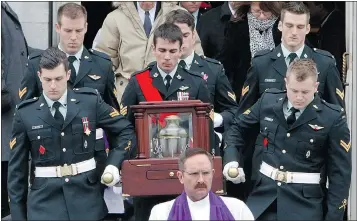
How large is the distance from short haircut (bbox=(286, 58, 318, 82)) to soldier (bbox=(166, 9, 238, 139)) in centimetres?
100

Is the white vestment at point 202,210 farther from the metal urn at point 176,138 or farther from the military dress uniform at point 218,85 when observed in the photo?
Result: the military dress uniform at point 218,85

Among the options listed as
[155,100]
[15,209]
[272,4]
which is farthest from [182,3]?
[15,209]

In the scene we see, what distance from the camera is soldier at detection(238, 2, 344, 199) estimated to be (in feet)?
34.7

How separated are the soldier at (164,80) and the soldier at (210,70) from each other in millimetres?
250

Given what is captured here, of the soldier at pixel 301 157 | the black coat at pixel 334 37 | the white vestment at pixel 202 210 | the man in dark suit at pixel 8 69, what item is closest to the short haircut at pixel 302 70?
the soldier at pixel 301 157

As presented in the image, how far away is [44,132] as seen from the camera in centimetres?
1000

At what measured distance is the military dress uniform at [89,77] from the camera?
418 inches

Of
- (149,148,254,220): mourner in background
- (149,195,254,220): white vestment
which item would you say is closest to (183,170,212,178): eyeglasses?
(149,148,254,220): mourner in background

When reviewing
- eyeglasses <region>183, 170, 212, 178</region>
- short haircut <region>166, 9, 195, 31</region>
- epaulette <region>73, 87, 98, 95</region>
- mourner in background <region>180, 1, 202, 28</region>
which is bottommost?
eyeglasses <region>183, 170, 212, 178</region>

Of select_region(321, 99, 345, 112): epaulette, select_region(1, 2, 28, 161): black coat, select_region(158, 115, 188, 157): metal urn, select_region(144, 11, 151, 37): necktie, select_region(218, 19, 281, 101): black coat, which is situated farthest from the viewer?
select_region(144, 11, 151, 37): necktie

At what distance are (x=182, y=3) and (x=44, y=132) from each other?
291 centimetres

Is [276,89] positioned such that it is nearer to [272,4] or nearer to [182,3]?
[272,4]

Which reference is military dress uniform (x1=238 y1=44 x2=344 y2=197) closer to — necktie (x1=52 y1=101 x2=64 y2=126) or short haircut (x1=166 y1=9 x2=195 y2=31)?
short haircut (x1=166 y1=9 x2=195 y2=31)

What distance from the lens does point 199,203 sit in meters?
8.69
